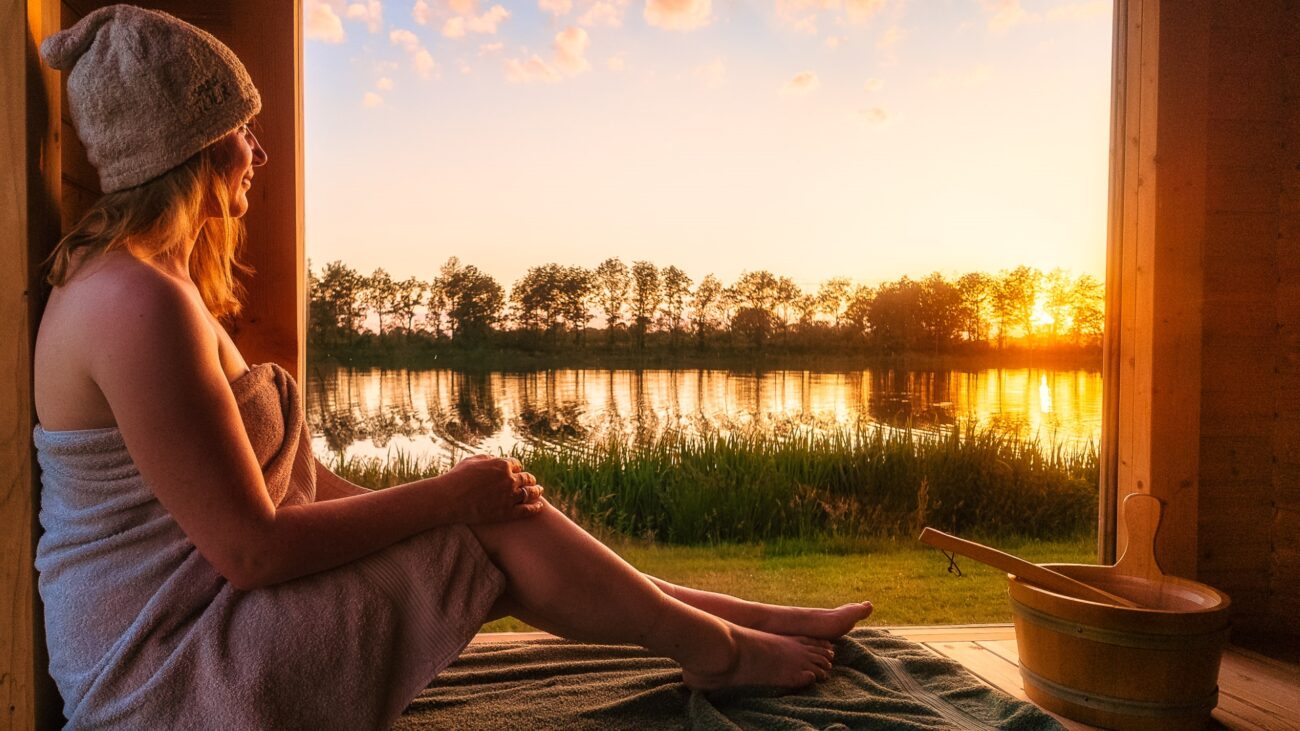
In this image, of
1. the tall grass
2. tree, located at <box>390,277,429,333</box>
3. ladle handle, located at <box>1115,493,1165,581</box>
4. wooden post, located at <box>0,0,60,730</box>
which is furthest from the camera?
the tall grass

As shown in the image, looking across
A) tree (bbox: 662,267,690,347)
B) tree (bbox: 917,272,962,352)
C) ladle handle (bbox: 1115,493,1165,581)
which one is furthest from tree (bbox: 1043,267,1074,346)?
Answer: tree (bbox: 662,267,690,347)

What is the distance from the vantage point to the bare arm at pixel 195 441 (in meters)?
1.03

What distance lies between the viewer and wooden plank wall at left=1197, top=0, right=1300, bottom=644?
226 cm

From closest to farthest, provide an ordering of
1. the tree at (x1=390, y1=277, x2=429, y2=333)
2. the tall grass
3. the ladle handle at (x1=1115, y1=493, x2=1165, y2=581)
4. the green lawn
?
the ladle handle at (x1=1115, y1=493, x2=1165, y2=581) < the tree at (x1=390, y1=277, x2=429, y2=333) < the green lawn < the tall grass

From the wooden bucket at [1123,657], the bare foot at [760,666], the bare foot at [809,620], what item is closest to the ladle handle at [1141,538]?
the wooden bucket at [1123,657]

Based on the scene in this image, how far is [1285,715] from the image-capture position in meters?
1.75

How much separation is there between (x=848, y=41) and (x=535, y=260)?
52.6 inches

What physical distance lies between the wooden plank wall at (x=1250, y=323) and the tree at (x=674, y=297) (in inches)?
56.8

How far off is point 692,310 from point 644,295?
0.17 meters

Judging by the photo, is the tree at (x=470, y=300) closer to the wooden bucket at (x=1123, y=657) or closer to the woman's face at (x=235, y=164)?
the woman's face at (x=235, y=164)

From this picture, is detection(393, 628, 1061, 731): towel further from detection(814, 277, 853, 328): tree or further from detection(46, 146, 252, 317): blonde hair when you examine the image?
detection(814, 277, 853, 328): tree

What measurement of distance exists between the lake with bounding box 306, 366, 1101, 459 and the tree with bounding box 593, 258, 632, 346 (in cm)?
18

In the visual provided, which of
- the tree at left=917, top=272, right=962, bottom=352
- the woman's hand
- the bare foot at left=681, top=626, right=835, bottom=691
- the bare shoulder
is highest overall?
the tree at left=917, top=272, right=962, bottom=352

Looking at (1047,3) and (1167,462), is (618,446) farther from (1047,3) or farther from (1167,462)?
(1047,3)
